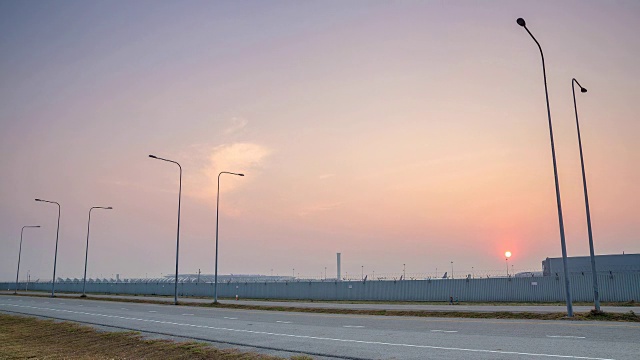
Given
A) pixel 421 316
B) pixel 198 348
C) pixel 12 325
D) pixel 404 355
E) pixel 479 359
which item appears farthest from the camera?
pixel 12 325

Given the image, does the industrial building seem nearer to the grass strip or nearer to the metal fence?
the metal fence

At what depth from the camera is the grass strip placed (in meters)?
16.9

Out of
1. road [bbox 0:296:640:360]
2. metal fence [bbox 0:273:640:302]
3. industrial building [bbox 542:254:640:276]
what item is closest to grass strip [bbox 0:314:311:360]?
road [bbox 0:296:640:360]

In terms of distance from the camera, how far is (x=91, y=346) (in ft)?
68.5

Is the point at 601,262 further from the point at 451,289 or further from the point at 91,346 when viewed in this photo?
the point at 91,346

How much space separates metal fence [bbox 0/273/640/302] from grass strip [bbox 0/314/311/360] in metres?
38.0

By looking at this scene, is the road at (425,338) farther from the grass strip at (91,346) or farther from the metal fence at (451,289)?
the metal fence at (451,289)

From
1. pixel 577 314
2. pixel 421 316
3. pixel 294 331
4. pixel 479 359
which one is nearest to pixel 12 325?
pixel 294 331

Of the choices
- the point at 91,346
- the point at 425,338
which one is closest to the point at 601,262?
the point at 425,338

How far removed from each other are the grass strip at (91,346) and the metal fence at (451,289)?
38.0m

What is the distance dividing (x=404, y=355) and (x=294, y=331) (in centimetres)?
874

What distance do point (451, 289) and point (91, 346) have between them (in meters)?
41.2

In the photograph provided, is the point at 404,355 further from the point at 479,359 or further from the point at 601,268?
the point at 601,268

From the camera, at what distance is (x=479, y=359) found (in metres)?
13.1
